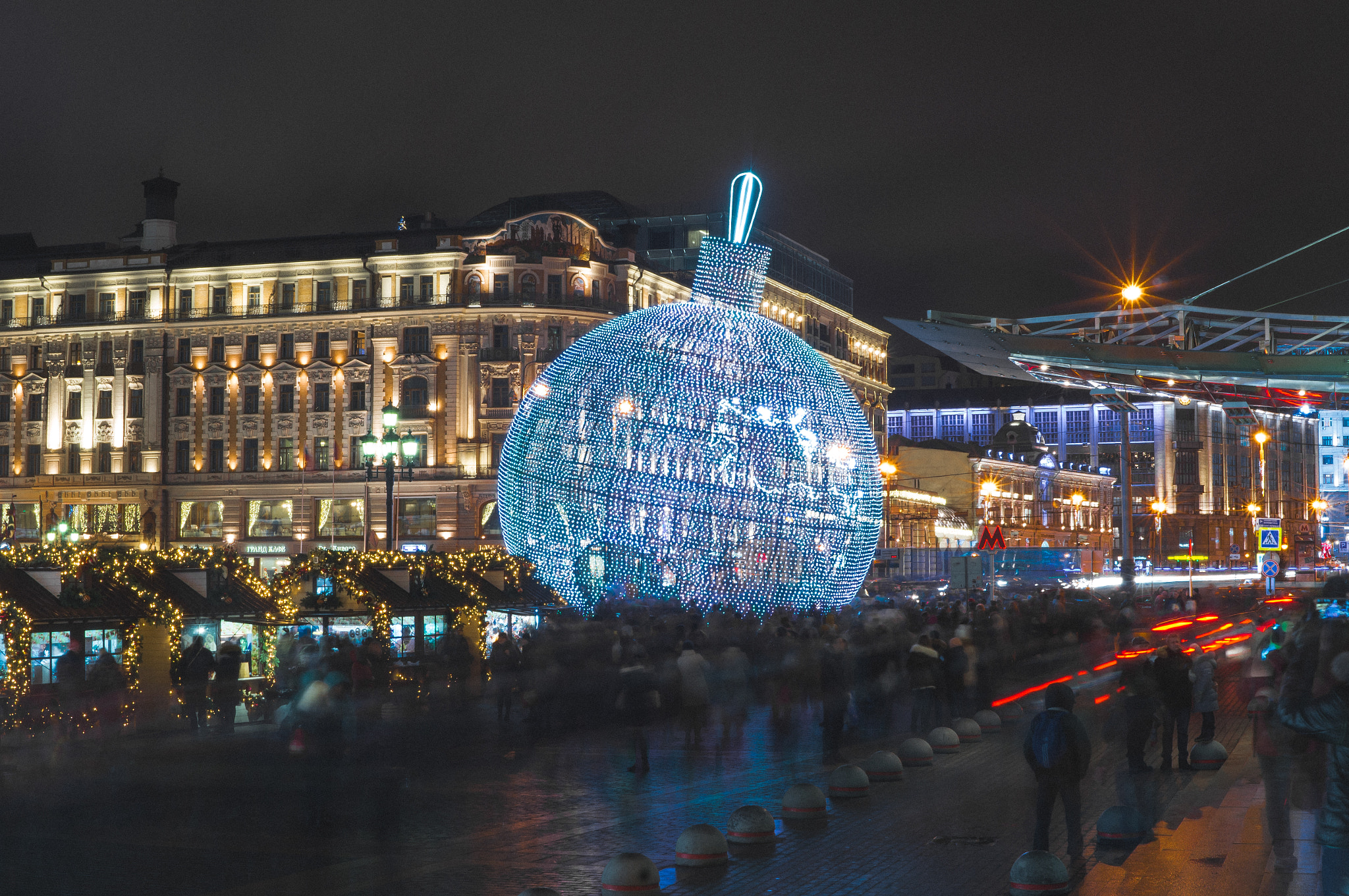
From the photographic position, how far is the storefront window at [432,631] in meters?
26.4

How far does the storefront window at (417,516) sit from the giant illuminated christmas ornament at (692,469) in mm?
33106

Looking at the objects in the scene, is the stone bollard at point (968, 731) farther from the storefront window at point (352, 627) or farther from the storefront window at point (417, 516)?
the storefront window at point (417, 516)

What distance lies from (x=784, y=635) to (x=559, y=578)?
7.99 meters

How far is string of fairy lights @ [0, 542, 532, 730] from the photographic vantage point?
713 inches

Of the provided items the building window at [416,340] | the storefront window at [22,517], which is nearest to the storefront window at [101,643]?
the building window at [416,340]

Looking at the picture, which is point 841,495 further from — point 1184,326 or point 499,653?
point 499,653

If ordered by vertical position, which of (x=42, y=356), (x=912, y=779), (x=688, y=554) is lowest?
(x=912, y=779)

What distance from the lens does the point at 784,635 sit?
78.1ft

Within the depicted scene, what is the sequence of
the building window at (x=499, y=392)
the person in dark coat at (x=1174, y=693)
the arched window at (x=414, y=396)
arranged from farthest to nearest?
the arched window at (x=414, y=396) → the building window at (x=499, y=392) → the person in dark coat at (x=1174, y=693)

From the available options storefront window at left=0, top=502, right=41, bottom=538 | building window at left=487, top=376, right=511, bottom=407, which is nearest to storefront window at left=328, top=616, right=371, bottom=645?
building window at left=487, top=376, right=511, bottom=407

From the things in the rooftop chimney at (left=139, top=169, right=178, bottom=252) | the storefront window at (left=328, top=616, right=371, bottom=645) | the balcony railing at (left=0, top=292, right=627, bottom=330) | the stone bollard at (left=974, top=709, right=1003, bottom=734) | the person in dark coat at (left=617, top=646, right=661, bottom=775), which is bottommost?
the stone bollard at (left=974, top=709, right=1003, bottom=734)

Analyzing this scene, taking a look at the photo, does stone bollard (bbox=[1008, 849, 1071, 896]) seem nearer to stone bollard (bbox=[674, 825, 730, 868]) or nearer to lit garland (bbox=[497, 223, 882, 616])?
stone bollard (bbox=[674, 825, 730, 868])

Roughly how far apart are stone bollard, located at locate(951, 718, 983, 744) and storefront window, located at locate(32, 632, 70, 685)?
38.5 feet

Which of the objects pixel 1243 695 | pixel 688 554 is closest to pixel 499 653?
pixel 688 554
